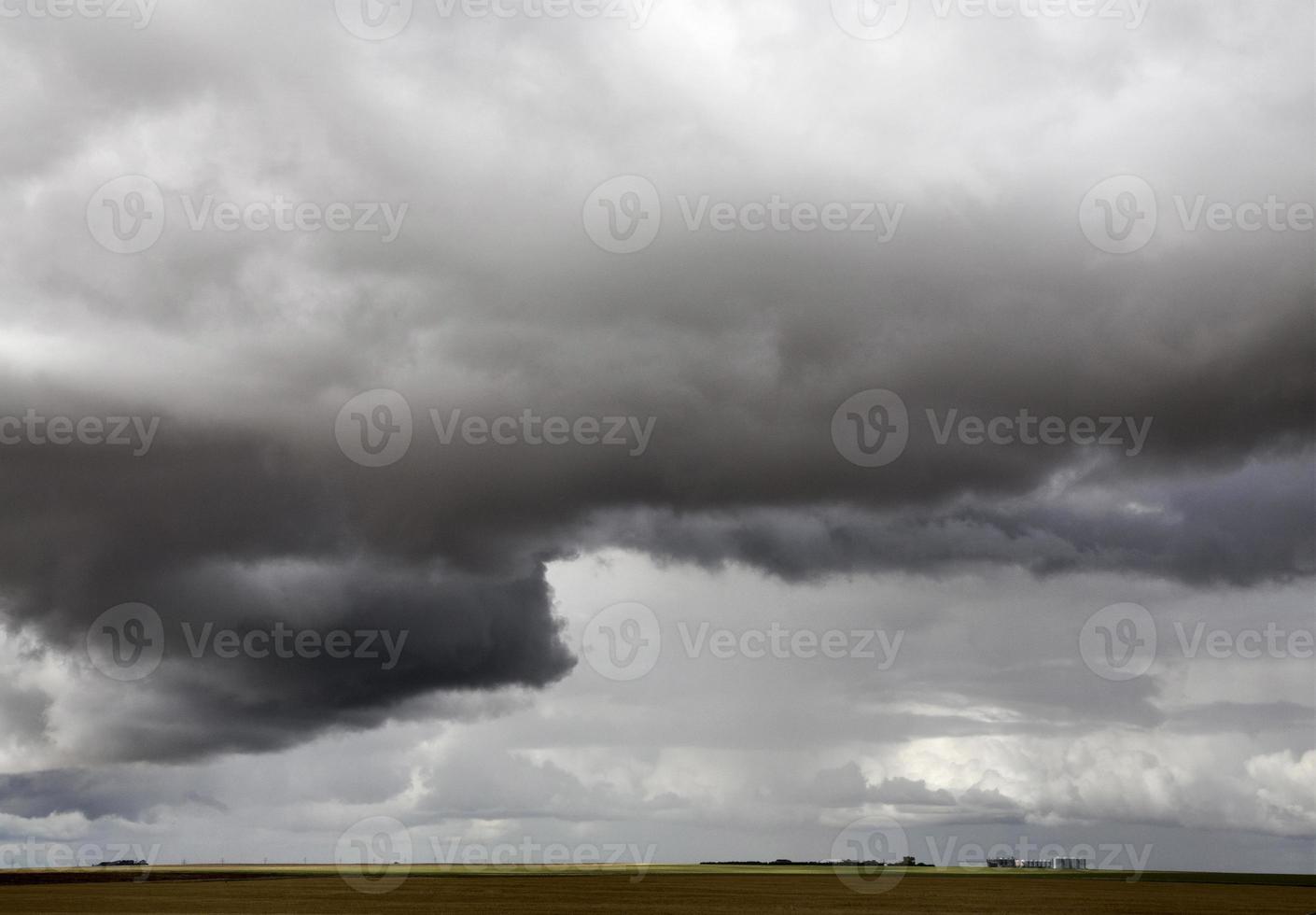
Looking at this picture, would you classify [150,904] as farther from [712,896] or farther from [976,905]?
[976,905]

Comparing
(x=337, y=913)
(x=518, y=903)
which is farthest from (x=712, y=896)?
(x=337, y=913)

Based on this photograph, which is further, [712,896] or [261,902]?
[712,896]

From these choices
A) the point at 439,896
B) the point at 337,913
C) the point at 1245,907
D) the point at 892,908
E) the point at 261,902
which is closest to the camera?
the point at 337,913

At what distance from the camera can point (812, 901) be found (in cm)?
16675

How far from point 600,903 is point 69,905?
71844 millimetres

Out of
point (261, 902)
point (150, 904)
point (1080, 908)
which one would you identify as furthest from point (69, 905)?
point (1080, 908)

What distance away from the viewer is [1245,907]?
17450 centimetres

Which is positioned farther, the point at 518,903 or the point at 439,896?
the point at 439,896

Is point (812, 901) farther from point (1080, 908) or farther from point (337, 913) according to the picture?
point (337, 913)

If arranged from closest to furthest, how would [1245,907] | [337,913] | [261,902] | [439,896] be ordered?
[337,913]
[261,902]
[1245,907]
[439,896]

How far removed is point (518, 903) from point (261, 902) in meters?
36.2

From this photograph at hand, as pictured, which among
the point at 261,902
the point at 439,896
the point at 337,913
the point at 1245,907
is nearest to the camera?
the point at 337,913

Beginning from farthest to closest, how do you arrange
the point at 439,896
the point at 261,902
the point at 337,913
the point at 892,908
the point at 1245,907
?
the point at 439,896
the point at 1245,907
the point at 261,902
the point at 892,908
the point at 337,913

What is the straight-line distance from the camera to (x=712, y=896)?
19075cm
